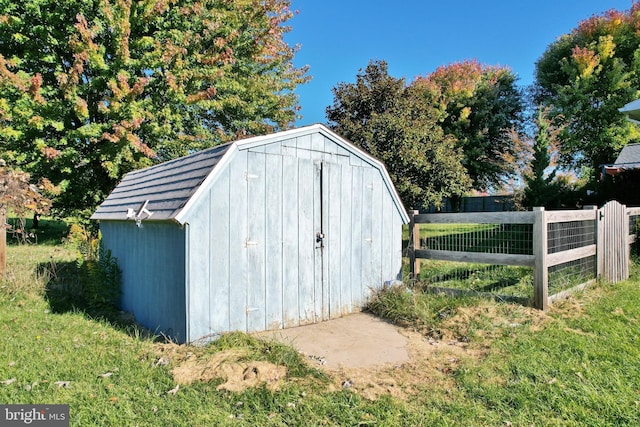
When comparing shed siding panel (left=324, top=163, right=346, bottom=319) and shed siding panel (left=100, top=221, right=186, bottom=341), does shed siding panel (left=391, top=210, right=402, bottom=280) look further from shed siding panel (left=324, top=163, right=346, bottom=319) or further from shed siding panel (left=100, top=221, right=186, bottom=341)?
shed siding panel (left=100, top=221, right=186, bottom=341)

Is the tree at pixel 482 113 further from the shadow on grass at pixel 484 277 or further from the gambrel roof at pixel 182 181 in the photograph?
the gambrel roof at pixel 182 181

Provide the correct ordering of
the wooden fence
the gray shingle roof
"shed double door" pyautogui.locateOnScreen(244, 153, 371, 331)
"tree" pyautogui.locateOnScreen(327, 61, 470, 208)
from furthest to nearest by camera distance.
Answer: "tree" pyautogui.locateOnScreen(327, 61, 470, 208)
the wooden fence
"shed double door" pyautogui.locateOnScreen(244, 153, 371, 331)
the gray shingle roof

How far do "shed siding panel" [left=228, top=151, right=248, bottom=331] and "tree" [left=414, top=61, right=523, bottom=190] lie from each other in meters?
21.8

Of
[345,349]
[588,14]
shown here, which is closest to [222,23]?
[345,349]

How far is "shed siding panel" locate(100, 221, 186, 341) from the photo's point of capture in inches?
169

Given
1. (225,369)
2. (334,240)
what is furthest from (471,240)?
(225,369)

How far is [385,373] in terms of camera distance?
357 centimetres

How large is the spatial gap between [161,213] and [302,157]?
197 centimetres

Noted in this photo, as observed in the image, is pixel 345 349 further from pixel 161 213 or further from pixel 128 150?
pixel 128 150

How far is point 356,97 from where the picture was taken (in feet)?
42.3

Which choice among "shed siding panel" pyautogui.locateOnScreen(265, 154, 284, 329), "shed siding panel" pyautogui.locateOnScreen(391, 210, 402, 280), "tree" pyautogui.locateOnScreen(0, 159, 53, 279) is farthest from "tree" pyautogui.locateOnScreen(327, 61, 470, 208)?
"tree" pyautogui.locateOnScreen(0, 159, 53, 279)

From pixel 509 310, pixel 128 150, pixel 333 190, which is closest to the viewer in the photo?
pixel 509 310

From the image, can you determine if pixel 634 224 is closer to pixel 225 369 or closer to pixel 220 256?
pixel 220 256

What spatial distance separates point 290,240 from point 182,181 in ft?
5.23
